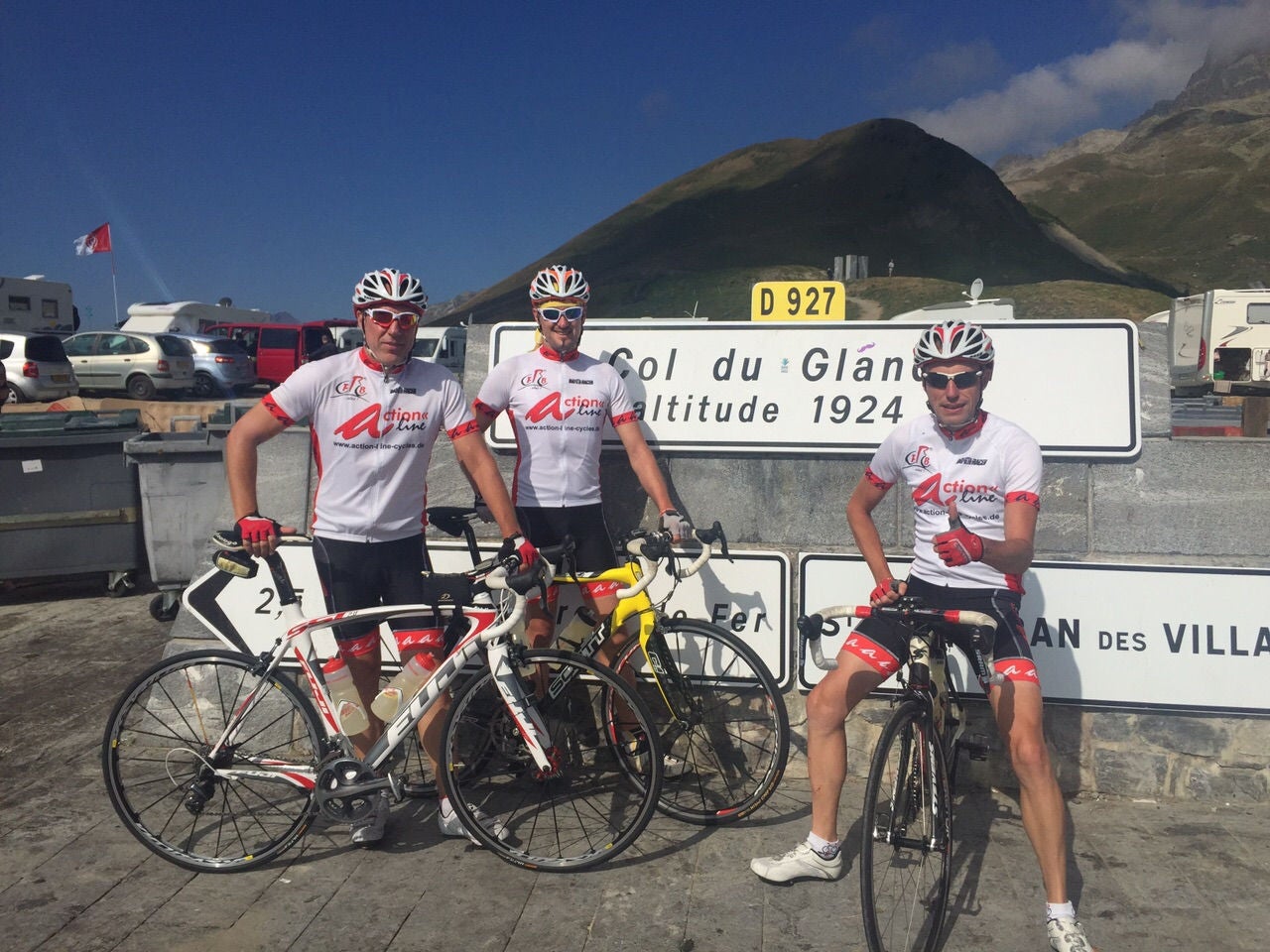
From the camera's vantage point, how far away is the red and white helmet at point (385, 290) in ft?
13.1

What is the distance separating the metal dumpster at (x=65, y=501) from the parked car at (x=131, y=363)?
723 inches

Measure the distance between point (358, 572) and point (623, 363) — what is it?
1.74 m

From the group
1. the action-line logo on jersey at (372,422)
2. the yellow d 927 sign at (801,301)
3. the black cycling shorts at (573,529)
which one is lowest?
the black cycling shorts at (573,529)

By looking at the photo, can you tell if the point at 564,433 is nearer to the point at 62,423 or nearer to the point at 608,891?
the point at 608,891

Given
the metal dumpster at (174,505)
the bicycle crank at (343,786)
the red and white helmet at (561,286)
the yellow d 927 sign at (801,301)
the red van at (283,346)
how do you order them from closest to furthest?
the bicycle crank at (343,786)
the red and white helmet at (561,286)
the yellow d 927 sign at (801,301)
the metal dumpster at (174,505)
the red van at (283,346)

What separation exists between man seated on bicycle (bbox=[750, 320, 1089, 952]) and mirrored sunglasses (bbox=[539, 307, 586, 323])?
1535 millimetres

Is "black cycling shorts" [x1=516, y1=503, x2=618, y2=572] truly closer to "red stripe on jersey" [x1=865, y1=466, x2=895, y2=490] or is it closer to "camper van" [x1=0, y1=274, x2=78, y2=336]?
"red stripe on jersey" [x1=865, y1=466, x2=895, y2=490]

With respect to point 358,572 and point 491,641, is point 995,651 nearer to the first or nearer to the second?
Answer: point 491,641

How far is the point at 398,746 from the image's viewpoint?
3.98 metres

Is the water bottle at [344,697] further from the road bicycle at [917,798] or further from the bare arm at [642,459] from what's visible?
the road bicycle at [917,798]

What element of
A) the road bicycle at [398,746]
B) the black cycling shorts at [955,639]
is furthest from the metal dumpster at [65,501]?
the black cycling shorts at [955,639]

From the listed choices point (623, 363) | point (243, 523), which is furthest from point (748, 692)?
point (243, 523)

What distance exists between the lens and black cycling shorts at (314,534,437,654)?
407 cm

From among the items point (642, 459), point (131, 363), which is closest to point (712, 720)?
point (642, 459)
